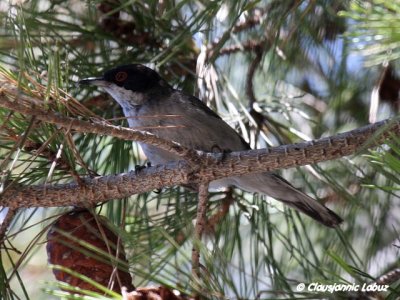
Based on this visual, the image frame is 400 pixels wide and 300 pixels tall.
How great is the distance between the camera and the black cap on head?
378cm

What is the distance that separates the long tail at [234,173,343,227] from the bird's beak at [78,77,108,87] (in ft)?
3.02

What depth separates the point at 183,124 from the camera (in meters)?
3.96

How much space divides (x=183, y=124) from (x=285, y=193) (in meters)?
0.72

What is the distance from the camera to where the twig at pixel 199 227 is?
2130 millimetres

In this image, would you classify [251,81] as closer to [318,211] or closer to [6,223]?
[318,211]

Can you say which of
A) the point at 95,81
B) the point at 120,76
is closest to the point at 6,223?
the point at 95,81

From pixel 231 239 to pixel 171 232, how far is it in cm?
42

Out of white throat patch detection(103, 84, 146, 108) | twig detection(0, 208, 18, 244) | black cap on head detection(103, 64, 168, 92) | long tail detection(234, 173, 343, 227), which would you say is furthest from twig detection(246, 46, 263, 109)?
twig detection(0, 208, 18, 244)

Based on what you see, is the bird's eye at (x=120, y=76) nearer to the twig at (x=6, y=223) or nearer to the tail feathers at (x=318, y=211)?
the tail feathers at (x=318, y=211)

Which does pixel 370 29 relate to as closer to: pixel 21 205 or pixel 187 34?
pixel 187 34

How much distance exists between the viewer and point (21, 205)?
2.55m

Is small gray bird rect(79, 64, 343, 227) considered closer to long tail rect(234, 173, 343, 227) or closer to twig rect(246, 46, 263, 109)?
long tail rect(234, 173, 343, 227)

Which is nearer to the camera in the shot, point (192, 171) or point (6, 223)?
point (6, 223)

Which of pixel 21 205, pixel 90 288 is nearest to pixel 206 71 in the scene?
pixel 21 205
